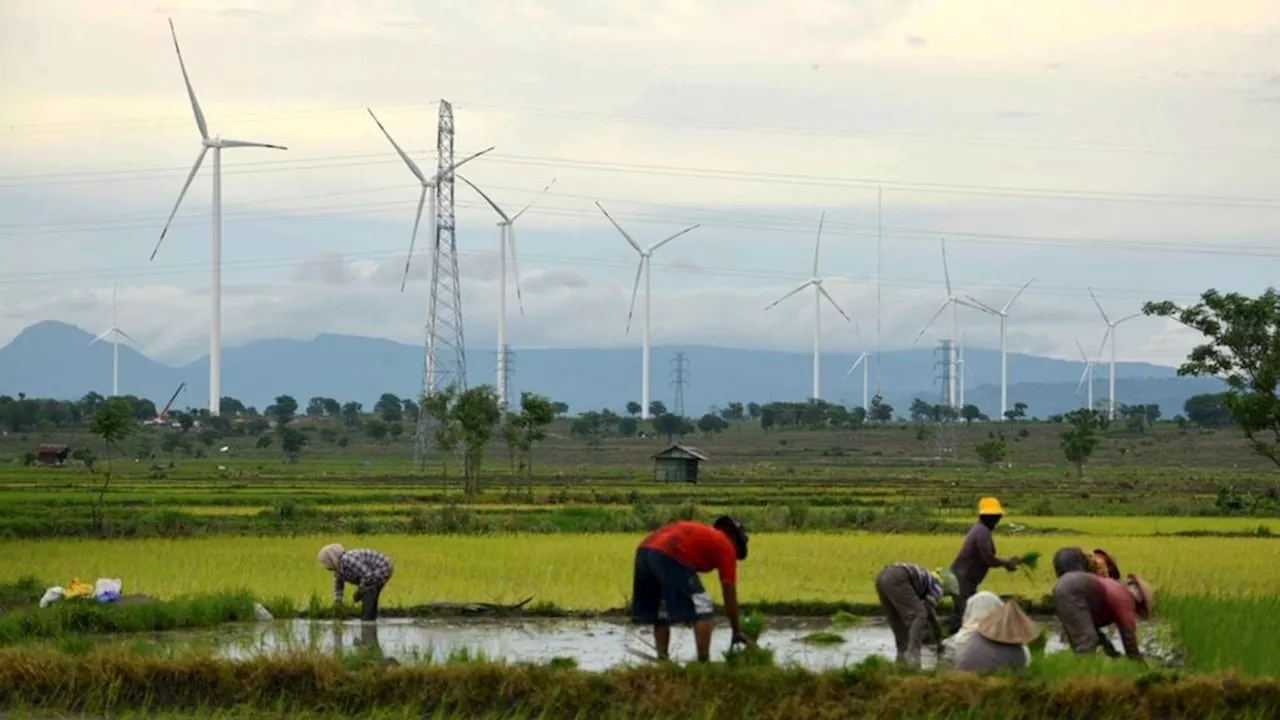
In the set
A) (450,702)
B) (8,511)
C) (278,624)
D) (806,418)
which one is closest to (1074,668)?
(450,702)

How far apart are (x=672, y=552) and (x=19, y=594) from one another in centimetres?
968

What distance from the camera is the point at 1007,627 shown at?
43.9ft

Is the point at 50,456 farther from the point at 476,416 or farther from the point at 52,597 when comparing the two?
the point at 52,597

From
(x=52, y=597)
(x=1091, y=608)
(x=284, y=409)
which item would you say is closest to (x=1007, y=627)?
(x=1091, y=608)

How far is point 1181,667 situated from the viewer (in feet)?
46.4

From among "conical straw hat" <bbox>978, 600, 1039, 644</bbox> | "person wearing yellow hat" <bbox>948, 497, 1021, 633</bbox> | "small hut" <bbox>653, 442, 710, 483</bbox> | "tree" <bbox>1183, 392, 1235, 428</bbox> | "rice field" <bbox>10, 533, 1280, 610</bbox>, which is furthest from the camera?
"tree" <bbox>1183, 392, 1235, 428</bbox>

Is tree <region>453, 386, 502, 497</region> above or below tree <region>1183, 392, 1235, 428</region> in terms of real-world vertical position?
below

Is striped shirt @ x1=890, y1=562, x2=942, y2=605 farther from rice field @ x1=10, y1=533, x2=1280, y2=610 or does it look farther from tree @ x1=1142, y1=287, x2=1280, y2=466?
tree @ x1=1142, y1=287, x2=1280, y2=466

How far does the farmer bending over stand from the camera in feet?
55.9

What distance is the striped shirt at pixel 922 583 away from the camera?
581 inches

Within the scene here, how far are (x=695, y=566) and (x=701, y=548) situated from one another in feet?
0.64

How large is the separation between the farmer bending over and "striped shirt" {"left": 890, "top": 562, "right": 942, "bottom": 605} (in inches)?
208

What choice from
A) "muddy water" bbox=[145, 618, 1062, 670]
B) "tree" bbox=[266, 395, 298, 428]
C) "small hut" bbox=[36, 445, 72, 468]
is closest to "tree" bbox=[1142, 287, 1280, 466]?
"muddy water" bbox=[145, 618, 1062, 670]

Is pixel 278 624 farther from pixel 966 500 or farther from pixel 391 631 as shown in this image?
pixel 966 500
